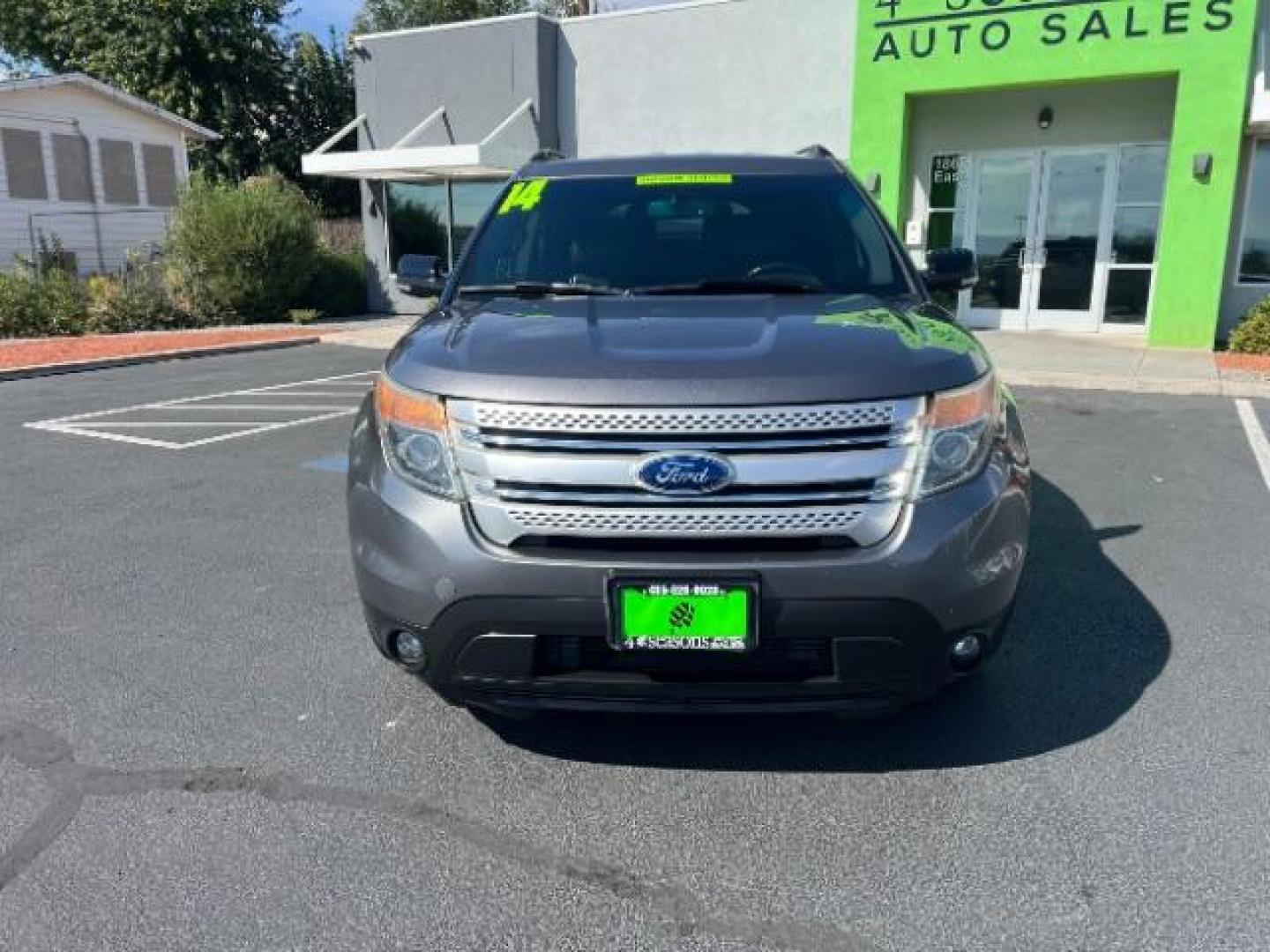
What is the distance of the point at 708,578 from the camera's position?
242 centimetres

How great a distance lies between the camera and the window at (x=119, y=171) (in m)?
24.3

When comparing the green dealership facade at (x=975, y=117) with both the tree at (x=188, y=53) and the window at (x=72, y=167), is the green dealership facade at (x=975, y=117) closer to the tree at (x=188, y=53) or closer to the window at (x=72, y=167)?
the window at (x=72, y=167)

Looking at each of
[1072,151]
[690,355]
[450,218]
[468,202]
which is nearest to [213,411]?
[690,355]

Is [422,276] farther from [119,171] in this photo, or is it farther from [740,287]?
[119,171]

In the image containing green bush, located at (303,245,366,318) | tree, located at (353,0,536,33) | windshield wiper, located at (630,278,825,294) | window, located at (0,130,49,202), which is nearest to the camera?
windshield wiper, located at (630,278,825,294)

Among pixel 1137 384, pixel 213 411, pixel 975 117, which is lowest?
pixel 213 411

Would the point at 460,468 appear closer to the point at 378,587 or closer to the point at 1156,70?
the point at 378,587

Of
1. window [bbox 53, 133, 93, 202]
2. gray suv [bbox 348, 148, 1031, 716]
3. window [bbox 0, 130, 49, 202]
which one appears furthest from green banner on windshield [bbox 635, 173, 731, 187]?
window [bbox 53, 133, 93, 202]

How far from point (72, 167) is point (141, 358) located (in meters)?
13.8

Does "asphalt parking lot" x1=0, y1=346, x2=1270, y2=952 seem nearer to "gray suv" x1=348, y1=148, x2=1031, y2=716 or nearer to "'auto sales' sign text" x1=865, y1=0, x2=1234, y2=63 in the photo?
"gray suv" x1=348, y1=148, x2=1031, y2=716

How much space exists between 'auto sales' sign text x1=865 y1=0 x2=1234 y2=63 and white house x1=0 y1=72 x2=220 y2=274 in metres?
16.1

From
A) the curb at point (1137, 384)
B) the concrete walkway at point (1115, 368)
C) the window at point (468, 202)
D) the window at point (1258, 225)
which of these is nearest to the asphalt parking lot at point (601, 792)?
the curb at point (1137, 384)

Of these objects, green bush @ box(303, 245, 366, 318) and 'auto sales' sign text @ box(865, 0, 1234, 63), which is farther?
green bush @ box(303, 245, 366, 318)

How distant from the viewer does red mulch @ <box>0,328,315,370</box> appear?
13.0m
